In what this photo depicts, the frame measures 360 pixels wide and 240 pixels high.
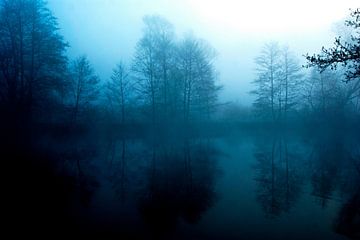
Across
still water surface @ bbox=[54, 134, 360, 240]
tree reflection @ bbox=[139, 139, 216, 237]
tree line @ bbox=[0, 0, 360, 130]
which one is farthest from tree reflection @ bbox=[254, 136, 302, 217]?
tree line @ bbox=[0, 0, 360, 130]

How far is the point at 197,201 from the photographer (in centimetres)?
657

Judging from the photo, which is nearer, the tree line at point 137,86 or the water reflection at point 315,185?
the water reflection at point 315,185

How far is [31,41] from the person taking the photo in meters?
25.0

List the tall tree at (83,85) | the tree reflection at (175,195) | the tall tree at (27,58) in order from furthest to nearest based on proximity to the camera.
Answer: the tall tree at (83,85), the tall tree at (27,58), the tree reflection at (175,195)

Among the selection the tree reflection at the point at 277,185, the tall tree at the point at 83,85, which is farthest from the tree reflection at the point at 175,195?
the tall tree at the point at 83,85

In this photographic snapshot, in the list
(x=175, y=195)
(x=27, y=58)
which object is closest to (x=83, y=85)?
(x=27, y=58)

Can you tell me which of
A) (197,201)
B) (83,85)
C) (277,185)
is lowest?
(197,201)

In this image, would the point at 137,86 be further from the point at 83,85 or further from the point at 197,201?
the point at 197,201

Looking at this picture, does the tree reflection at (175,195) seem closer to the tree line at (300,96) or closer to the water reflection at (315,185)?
the water reflection at (315,185)

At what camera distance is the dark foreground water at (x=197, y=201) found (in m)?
4.90

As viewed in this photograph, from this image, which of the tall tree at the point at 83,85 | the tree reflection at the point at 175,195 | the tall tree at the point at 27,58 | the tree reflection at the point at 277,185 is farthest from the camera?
the tall tree at the point at 83,85

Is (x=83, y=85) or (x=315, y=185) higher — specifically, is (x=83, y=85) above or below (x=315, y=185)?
above

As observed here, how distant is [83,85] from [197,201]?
30133 millimetres

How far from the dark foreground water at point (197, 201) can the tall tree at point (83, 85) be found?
2300cm
